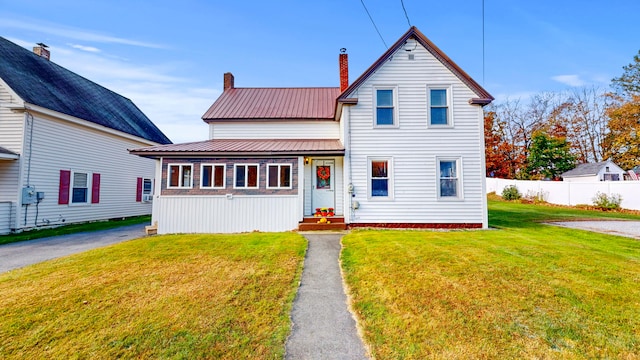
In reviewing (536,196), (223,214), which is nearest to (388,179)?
(223,214)

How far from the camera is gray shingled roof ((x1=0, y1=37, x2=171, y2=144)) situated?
11613 millimetres

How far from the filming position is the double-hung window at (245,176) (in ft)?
34.1

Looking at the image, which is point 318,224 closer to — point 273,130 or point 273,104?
point 273,130

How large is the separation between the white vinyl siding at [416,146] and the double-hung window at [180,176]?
20.4ft

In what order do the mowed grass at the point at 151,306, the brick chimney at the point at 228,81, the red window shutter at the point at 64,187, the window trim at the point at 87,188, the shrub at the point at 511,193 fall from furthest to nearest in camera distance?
the shrub at the point at 511,193 → the brick chimney at the point at 228,81 → the window trim at the point at 87,188 → the red window shutter at the point at 64,187 → the mowed grass at the point at 151,306

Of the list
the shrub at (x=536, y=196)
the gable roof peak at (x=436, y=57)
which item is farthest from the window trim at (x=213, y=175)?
the shrub at (x=536, y=196)

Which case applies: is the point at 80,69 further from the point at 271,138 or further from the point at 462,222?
the point at 462,222

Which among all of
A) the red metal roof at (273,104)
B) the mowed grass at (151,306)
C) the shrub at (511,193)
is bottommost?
the mowed grass at (151,306)

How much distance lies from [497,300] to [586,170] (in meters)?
33.6

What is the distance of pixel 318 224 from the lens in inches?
400

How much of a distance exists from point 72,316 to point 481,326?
5.54 meters

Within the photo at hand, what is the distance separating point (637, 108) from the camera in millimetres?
24594

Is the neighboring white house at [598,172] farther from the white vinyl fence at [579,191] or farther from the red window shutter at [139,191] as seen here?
the red window shutter at [139,191]

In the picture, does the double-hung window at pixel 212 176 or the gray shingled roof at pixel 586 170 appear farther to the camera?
the gray shingled roof at pixel 586 170
